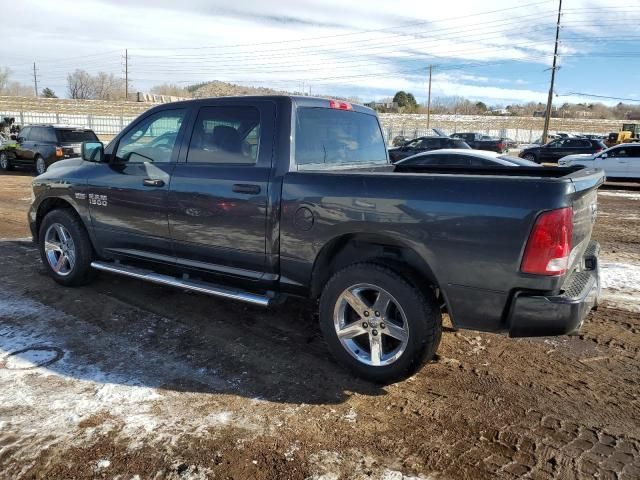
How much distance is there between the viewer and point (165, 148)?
180 inches

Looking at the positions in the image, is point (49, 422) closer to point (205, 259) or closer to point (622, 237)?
point (205, 259)

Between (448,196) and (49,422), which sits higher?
(448,196)

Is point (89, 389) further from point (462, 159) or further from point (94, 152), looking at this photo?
point (462, 159)

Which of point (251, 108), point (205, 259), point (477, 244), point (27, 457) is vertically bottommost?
point (27, 457)

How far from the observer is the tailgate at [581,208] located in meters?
2.91

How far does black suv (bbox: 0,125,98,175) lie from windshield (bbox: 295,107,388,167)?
13688 millimetres

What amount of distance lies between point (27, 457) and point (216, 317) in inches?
84.8

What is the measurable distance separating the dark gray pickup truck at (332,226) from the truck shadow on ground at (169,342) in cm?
33

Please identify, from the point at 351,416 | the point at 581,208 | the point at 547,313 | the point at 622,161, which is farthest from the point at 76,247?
the point at 622,161

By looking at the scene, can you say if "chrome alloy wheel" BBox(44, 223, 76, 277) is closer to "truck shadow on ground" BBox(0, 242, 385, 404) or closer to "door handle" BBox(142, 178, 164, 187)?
"truck shadow on ground" BBox(0, 242, 385, 404)

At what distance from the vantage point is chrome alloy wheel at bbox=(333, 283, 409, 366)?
11.2 feet

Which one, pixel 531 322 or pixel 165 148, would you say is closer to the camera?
pixel 531 322

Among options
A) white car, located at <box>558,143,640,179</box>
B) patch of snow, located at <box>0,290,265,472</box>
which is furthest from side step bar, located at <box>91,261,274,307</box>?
white car, located at <box>558,143,640,179</box>

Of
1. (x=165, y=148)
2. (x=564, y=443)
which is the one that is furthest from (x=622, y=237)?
(x=165, y=148)
